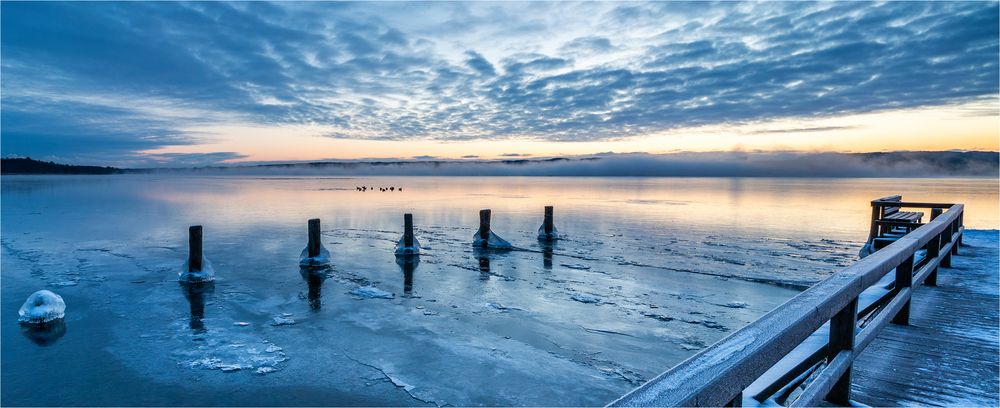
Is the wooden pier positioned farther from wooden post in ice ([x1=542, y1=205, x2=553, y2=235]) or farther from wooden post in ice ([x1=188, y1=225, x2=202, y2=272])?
wooden post in ice ([x1=542, y1=205, x2=553, y2=235])

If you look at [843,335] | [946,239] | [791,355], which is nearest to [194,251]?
[791,355]

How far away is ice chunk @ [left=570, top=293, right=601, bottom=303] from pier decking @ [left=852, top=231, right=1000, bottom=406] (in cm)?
601

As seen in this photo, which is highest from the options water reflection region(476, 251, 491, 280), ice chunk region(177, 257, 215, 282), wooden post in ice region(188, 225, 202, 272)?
wooden post in ice region(188, 225, 202, 272)

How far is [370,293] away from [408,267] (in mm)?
3356

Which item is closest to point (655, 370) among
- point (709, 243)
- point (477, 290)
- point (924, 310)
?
point (924, 310)

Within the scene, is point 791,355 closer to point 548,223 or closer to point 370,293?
point 370,293

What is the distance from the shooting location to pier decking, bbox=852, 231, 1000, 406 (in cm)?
420

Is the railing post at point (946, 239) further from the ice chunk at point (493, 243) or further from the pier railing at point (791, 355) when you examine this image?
the ice chunk at point (493, 243)

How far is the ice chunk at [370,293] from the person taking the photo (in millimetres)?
12469

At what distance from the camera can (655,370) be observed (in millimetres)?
7871

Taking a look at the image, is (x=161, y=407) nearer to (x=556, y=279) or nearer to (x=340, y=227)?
(x=556, y=279)

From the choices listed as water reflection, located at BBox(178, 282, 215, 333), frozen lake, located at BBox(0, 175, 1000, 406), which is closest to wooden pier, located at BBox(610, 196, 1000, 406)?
frozen lake, located at BBox(0, 175, 1000, 406)

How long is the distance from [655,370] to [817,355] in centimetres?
457

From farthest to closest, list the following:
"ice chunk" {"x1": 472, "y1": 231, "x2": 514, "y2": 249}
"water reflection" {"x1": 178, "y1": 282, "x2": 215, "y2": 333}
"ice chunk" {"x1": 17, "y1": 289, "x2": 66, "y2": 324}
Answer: "ice chunk" {"x1": 472, "y1": 231, "x2": 514, "y2": 249}
"water reflection" {"x1": 178, "y1": 282, "x2": 215, "y2": 333}
"ice chunk" {"x1": 17, "y1": 289, "x2": 66, "y2": 324}
